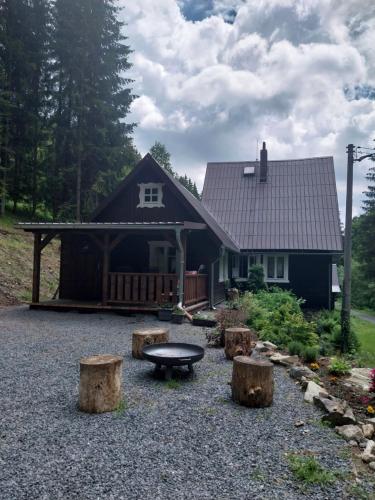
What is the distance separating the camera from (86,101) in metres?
19.4

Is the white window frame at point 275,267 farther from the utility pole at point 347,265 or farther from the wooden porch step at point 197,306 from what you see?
the utility pole at point 347,265

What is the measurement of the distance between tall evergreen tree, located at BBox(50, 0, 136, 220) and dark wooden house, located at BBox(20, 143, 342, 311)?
6160 millimetres

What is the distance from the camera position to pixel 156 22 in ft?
37.6

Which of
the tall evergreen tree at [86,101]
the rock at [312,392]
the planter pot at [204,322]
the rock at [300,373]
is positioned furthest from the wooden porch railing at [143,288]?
the tall evergreen tree at [86,101]

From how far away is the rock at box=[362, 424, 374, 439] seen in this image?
349 cm

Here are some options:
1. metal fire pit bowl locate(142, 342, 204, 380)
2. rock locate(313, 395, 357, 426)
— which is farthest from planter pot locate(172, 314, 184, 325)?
rock locate(313, 395, 357, 426)

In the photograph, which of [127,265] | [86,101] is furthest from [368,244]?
[86,101]

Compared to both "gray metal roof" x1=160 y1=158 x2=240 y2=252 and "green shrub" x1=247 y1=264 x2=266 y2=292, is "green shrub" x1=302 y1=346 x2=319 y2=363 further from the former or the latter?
"green shrub" x1=247 y1=264 x2=266 y2=292

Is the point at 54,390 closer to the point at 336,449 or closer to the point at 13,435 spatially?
the point at 13,435

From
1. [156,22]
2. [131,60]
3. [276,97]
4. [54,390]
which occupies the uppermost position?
[131,60]

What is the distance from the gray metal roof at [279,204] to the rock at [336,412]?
35.5ft

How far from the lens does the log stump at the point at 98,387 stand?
382 centimetres

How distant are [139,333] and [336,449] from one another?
362 cm

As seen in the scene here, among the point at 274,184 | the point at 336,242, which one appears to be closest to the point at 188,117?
the point at 274,184
